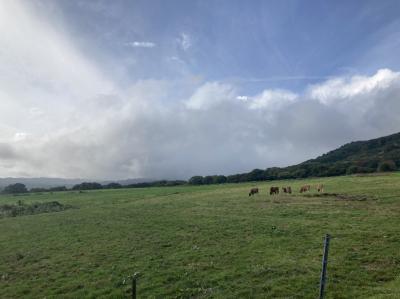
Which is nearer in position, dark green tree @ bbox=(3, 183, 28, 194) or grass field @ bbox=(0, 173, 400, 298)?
grass field @ bbox=(0, 173, 400, 298)

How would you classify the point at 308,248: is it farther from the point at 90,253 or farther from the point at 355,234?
the point at 90,253

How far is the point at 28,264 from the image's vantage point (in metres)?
18.2

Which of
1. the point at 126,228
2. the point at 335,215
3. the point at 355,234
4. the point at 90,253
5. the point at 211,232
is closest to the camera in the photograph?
the point at 355,234

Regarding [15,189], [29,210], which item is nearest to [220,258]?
[29,210]

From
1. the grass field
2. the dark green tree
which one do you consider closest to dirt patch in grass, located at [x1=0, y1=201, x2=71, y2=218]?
the grass field

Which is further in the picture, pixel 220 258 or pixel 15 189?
pixel 15 189

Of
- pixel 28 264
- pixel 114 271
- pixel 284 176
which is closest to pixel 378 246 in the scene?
pixel 114 271

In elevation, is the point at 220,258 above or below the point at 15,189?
below

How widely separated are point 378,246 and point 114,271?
13.5 meters

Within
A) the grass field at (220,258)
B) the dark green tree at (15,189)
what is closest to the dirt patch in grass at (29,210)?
the grass field at (220,258)

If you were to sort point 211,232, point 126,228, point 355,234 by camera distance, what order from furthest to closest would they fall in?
point 126,228, point 211,232, point 355,234

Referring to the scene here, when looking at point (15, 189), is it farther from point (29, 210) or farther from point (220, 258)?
point (220, 258)

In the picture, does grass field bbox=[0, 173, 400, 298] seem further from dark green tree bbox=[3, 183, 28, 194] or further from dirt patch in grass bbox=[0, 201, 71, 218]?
dark green tree bbox=[3, 183, 28, 194]

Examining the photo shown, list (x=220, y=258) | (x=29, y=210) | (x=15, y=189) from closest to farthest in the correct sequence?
(x=220, y=258) → (x=29, y=210) → (x=15, y=189)
